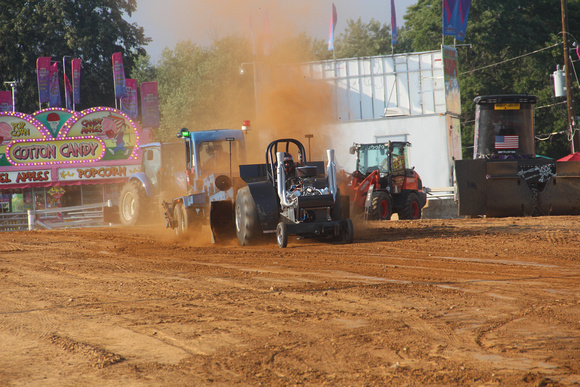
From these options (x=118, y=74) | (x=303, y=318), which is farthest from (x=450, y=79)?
(x=303, y=318)

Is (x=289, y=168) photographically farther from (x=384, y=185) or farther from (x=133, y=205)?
(x=133, y=205)

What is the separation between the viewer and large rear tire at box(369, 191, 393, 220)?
57.9 ft

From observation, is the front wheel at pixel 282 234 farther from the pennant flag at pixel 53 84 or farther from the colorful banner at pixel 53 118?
the pennant flag at pixel 53 84

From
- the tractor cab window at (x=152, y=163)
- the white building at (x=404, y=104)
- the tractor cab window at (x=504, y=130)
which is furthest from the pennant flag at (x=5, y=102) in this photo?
the tractor cab window at (x=504, y=130)

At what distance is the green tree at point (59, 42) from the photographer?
46.8 meters

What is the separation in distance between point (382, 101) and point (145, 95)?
12273mm

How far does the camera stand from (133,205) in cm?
2214

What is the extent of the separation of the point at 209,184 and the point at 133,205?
28.0ft

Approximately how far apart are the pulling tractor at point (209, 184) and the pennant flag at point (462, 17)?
1943 centimetres

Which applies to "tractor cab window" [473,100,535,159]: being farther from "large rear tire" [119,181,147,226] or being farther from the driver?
"large rear tire" [119,181,147,226]

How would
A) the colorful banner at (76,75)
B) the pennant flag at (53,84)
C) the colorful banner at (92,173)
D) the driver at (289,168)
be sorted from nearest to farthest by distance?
the driver at (289,168), the colorful banner at (92,173), the pennant flag at (53,84), the colorful banner at (76,75)

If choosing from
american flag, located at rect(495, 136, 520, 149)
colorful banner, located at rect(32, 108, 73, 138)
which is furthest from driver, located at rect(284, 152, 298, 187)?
colorful banner, located at rect(32, 108, 73, 138)

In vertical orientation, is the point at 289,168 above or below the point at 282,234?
above

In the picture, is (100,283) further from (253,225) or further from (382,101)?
(382,101)
